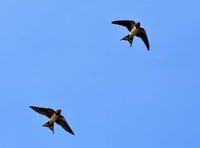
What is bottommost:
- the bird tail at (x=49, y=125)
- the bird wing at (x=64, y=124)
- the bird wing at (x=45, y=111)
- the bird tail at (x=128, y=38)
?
the bird tail at (x=49, y=125)

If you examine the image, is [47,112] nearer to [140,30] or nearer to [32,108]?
[32,108]

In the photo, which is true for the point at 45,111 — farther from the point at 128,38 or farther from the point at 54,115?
the point at 128,38

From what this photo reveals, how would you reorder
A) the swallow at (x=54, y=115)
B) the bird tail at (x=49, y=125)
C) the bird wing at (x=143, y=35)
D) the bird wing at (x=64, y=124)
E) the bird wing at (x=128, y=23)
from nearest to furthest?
the bird tail at (x=49, y=125) → the swallow at (x=54, y=115) → the bird wing at (x=64, y=124) → the bird wing at (x=128, y=23) → the bird wing at (x=143, y=35)

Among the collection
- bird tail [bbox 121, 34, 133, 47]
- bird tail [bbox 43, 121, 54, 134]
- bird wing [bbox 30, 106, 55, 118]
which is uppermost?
bird tail [bbox 121, 34, 133, 47]

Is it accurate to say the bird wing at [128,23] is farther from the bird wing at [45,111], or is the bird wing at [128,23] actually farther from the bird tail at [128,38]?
the bird wing at [45,111]

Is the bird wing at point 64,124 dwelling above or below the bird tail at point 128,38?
below

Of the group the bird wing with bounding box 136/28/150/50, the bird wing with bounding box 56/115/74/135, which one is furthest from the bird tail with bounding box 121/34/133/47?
the bird wing with bounding box 56/115/74/135

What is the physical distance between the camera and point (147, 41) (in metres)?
65.1

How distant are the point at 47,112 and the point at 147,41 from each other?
1096cm

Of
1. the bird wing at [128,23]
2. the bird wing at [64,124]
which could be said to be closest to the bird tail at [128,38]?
the bird wing at [128,23]

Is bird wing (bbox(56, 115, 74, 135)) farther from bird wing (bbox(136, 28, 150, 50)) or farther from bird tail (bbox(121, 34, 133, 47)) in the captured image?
bird wing (bbox(136, 28, 150, 50))

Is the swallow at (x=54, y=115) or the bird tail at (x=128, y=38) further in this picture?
the swallow at (x=54, y=115)

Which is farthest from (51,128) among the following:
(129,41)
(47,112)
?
(129,41)

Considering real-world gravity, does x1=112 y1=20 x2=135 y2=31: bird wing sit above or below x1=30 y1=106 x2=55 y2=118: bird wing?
above
